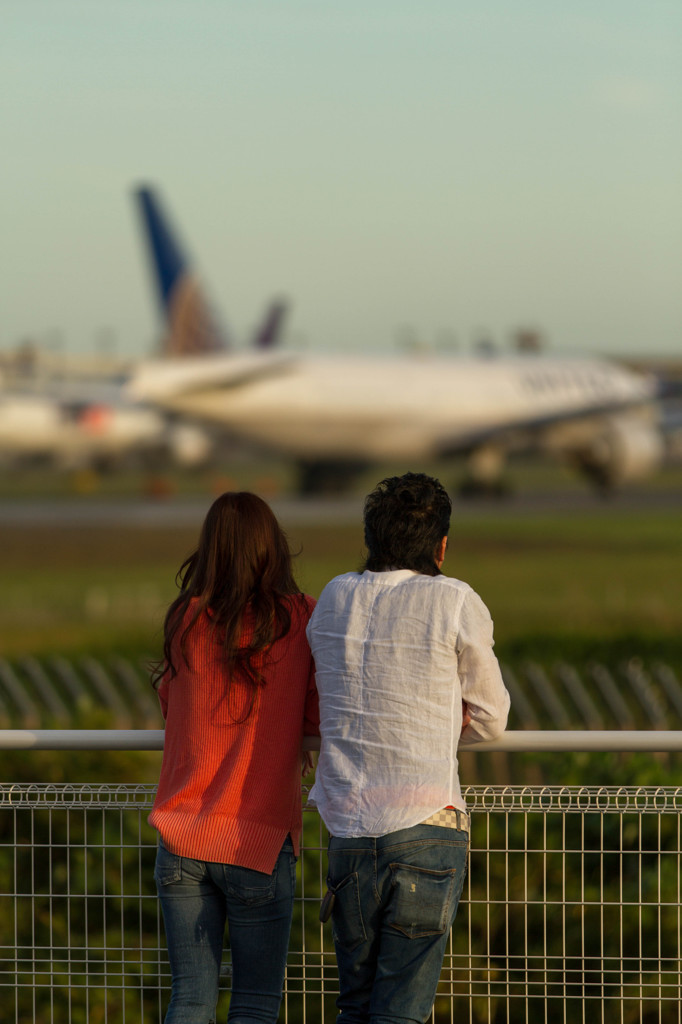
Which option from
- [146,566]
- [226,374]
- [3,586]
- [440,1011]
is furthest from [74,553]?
[440,1011]

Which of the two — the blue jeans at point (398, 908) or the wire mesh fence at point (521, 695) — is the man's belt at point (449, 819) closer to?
the blue jeans at point (398, 908)

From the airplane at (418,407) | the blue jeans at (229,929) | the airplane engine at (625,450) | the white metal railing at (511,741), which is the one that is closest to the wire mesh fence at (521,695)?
the white metal railing at (511,741)

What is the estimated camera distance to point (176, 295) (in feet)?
199

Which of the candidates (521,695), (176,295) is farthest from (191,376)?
(521,695)

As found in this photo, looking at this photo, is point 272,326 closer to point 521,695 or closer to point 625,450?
point 625,450

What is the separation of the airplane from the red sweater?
141ft

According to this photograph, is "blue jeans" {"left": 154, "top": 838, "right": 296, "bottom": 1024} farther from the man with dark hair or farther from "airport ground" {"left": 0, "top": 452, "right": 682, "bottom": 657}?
"airport ground" {"left": 0, "top": 452, "right": 682, "bottom": 657}

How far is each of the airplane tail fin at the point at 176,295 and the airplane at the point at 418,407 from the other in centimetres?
1080

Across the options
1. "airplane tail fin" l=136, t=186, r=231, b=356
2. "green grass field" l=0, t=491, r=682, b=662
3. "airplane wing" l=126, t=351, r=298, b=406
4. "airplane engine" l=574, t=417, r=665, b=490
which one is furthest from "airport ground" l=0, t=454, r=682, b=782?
"airplane tail fin" l=136, t=186, r=231, b=356

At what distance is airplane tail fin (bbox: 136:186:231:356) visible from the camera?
60.2 metres

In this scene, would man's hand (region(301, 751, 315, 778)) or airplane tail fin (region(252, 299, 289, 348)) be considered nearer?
man's hand (region(301, 751, 315, 778))

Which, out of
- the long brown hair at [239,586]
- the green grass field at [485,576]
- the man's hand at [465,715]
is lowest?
the man's hand at [465,715]

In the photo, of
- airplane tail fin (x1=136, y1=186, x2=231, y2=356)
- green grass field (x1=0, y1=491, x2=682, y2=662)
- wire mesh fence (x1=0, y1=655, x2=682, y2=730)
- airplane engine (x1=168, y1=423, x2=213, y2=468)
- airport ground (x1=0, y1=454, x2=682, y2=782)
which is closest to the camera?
airport ground (x1=0, y1=454, x2=682, y2=782)

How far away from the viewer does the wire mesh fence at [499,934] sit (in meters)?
3.37
